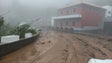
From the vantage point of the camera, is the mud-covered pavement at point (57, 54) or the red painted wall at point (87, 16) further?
the red painted wall at point (87, 16)

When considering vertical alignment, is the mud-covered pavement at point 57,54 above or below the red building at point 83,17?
below

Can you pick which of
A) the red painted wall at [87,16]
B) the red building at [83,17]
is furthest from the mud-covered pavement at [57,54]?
the red painted wall at [87,16]

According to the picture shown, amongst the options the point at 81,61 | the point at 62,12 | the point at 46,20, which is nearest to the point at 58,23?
the point at 62,12

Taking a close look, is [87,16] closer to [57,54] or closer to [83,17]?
[83,17]

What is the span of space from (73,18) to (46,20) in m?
23.3

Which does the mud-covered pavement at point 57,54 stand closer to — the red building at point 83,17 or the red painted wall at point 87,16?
the red building at point 83,17

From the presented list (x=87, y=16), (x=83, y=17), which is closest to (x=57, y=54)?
(x=83, y=17)

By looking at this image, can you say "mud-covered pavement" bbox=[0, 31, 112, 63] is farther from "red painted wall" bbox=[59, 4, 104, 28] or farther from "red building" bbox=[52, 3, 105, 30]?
"red painted wall" bbox=[59, 4, 104, 28]

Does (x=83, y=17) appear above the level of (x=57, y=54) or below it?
above

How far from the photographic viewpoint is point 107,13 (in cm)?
3766

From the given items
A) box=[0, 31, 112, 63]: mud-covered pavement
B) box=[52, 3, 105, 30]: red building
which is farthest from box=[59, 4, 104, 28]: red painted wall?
box=[0, 31, 112, 63]: mud-covered pavement

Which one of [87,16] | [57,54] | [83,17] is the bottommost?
[57,54]

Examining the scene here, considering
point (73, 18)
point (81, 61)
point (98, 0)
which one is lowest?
point (81, 61)

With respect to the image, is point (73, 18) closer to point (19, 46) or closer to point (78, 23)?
point (78, 23)
